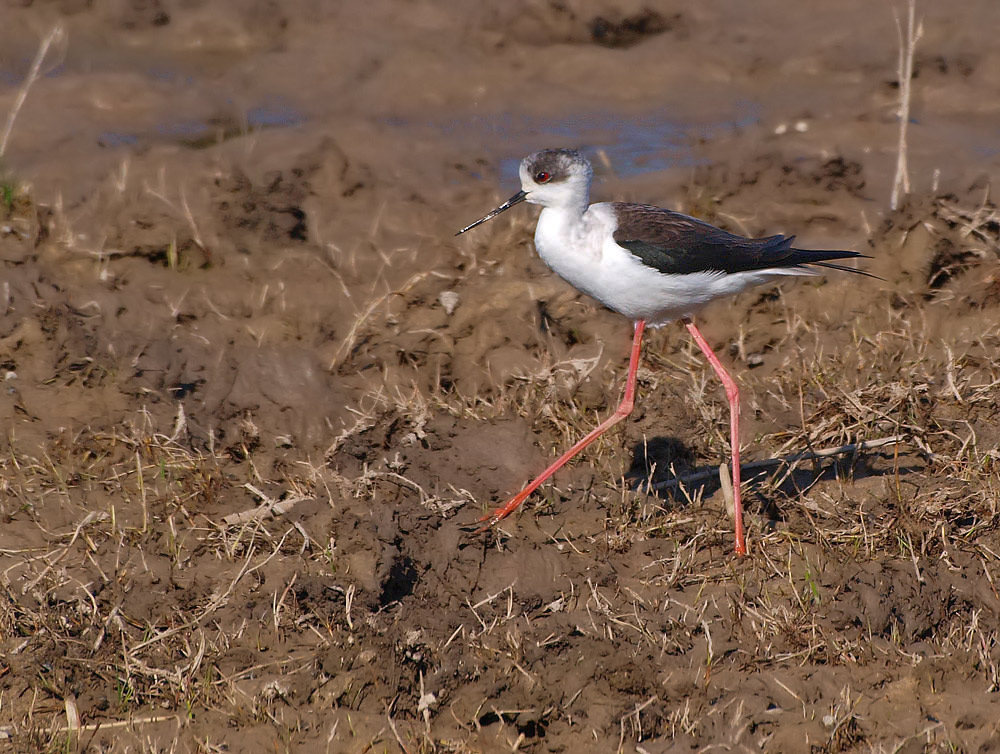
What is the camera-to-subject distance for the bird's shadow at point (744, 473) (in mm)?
4184

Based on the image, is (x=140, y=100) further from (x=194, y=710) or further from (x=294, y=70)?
(x=194, y=710)

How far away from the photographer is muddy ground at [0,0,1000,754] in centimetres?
334

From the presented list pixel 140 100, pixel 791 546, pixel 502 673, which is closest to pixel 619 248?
pixel 791 546

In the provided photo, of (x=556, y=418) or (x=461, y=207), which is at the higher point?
(x=556, y=418)

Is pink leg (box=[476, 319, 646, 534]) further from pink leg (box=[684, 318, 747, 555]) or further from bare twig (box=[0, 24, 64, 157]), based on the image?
bare twig (box=[0, 24, 64, 157])

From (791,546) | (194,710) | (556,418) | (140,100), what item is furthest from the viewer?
(140,100)

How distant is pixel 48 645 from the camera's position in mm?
3434

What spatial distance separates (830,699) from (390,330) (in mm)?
2494

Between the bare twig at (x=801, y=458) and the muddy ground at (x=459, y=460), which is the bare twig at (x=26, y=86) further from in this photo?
the bare twig at (x=801, y=458)

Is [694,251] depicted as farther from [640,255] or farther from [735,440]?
[735,440]

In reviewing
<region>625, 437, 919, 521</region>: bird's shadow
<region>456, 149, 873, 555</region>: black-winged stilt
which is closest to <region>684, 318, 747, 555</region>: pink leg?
<region>456, 149, 873, 555</region>: black-winged stilt

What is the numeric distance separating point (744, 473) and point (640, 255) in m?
0.91

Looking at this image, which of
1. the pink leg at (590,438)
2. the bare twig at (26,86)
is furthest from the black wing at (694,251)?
the bare twig at (26,86)

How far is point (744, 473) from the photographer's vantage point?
435cm
